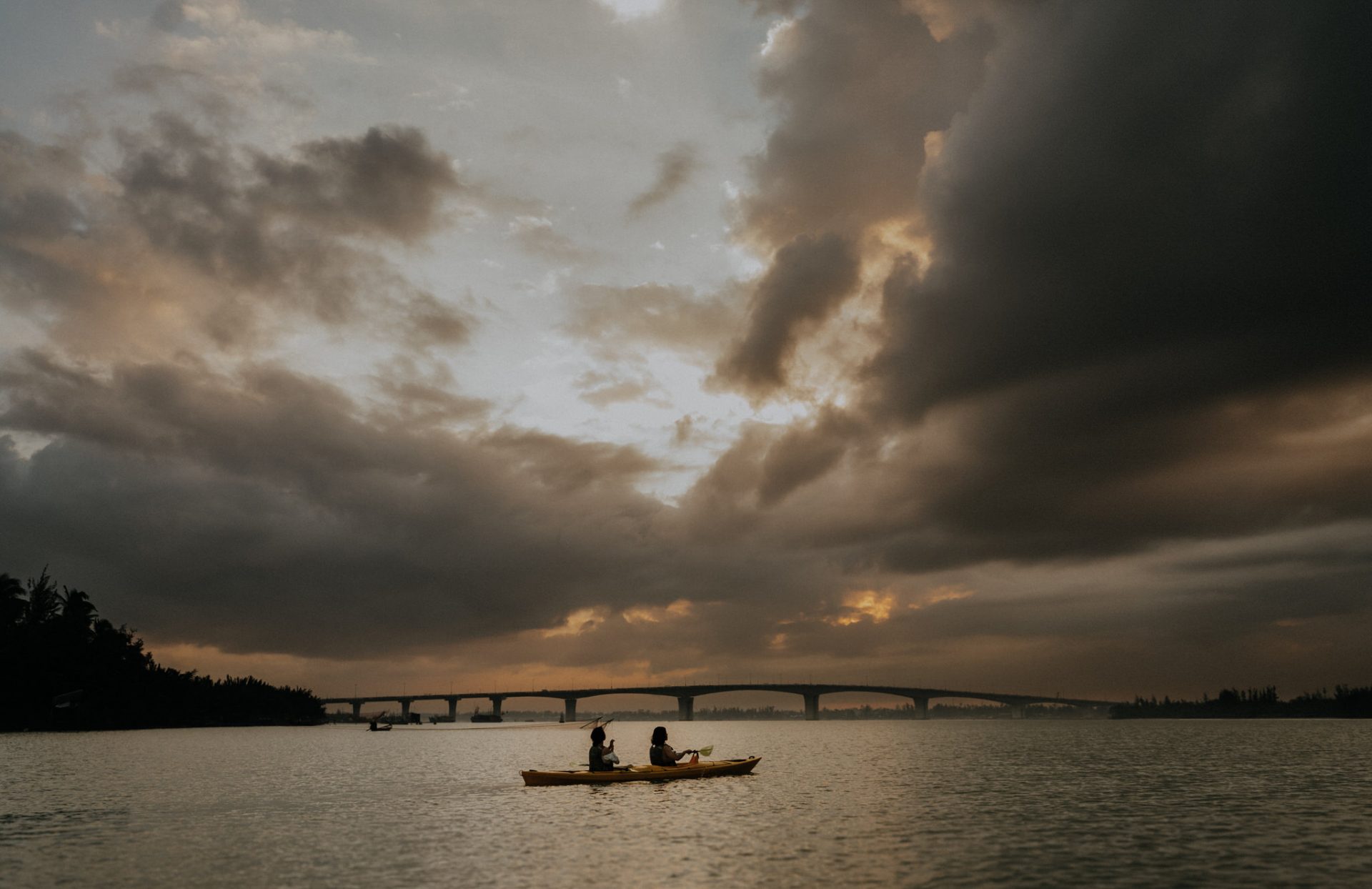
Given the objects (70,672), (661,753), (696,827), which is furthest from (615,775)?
(70,672)

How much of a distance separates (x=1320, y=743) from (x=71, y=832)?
14379 centimetres

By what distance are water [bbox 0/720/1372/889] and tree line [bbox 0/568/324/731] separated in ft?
237

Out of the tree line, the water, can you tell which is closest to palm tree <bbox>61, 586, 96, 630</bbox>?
the tree line

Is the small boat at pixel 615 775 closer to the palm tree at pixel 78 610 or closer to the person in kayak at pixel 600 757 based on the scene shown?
the person in kayak at pixel 600 757

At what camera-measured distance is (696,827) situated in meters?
38.2

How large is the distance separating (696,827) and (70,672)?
146764 mm

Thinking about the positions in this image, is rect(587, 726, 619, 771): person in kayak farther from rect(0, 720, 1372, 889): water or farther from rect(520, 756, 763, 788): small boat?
rect(0, 720, 1372, 889): water

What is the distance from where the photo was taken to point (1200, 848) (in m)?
32.6

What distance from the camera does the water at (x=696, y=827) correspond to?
2842cm

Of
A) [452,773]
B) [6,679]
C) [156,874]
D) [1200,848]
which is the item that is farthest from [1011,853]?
[6,679]

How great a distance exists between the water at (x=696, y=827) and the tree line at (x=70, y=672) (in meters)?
72.1

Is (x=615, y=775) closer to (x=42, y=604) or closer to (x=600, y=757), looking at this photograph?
(x=600, y=757)

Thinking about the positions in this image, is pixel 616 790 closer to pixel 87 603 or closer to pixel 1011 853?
pixel 1011 853

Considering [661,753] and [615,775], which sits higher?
[661,753]
